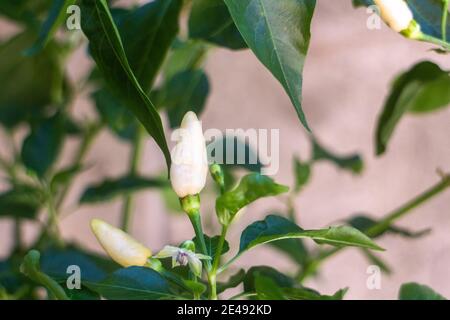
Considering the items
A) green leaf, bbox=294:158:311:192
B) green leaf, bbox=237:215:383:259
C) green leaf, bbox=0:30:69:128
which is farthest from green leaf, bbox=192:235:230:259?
green leaf, bbox=0:30:69:128

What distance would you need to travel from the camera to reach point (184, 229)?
1.28m

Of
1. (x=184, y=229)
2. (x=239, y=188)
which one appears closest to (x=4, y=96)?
(x=239, y=188)

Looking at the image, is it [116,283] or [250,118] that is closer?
[116,283]

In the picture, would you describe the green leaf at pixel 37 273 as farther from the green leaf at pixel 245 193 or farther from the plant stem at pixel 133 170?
the plant stem at pixel 133 170

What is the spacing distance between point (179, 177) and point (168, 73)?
0.32 meters

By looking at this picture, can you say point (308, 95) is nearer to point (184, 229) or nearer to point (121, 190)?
point (184, 229)

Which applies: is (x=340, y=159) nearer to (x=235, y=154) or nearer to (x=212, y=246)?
(x=235, y=154)

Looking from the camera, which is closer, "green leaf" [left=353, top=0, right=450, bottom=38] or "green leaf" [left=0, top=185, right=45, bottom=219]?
"green leaf" [left=353, top=0, right=450, bottom=38]

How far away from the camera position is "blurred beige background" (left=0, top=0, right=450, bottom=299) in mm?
1173

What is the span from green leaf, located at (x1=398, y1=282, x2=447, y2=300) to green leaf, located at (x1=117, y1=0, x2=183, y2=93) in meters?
0.20

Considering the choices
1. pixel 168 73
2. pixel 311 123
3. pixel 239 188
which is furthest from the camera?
pixel 311 123

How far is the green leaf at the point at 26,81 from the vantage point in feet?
2.46

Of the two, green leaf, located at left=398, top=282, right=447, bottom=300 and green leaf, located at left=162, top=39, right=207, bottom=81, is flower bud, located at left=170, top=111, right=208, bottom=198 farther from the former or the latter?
green leaf, located at left=162, top=39, right=207, bottom=81

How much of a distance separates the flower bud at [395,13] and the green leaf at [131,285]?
7.0 inches
